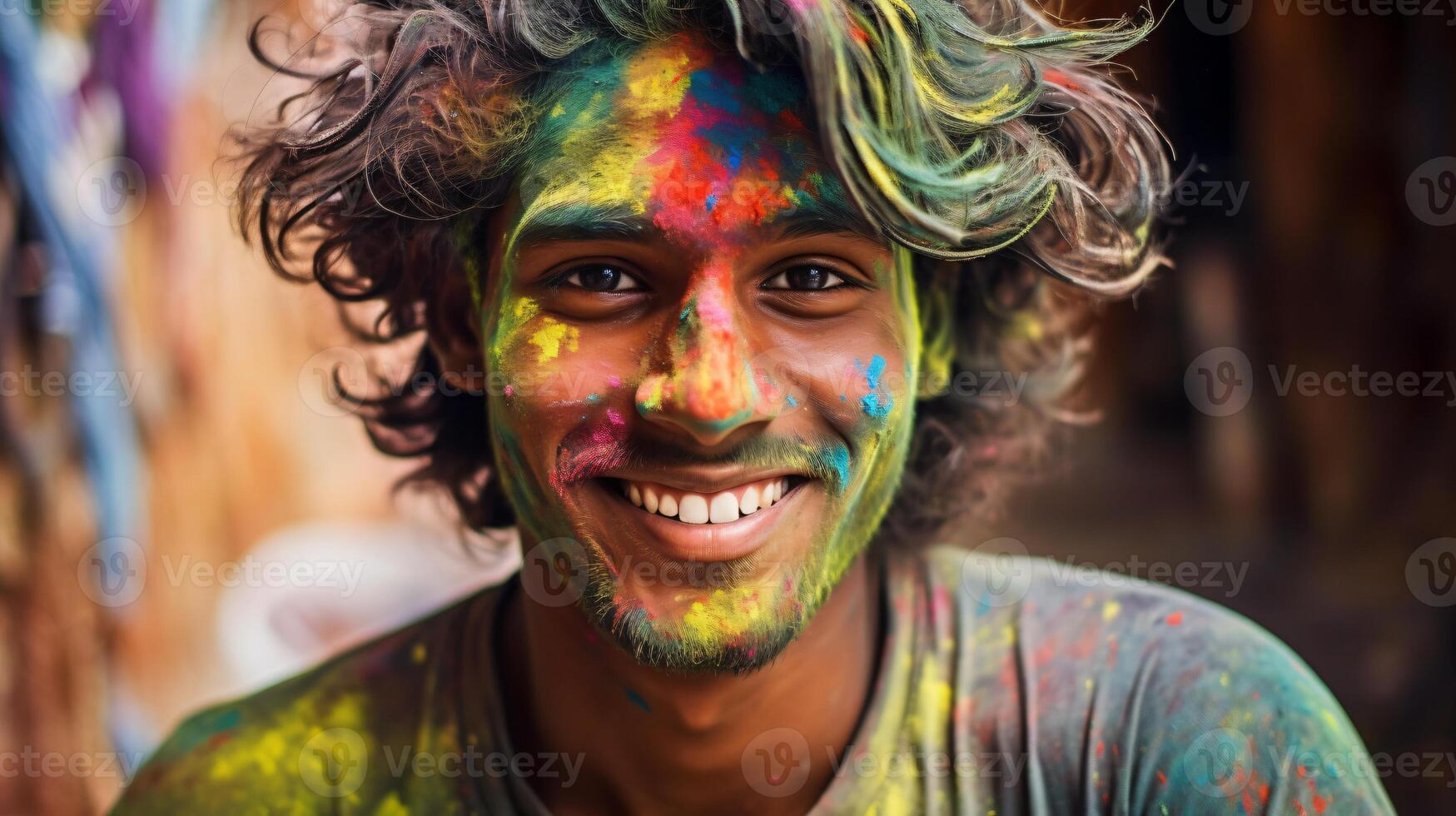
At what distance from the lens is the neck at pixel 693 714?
1.88 meters

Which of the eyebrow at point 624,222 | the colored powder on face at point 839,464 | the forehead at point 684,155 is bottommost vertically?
the colored powder on face at point 839,464

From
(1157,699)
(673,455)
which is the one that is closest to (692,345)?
(673,455)

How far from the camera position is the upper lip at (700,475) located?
1.66 meters

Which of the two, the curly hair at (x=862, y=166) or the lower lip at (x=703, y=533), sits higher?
the curly hair at (x=862, y=166)

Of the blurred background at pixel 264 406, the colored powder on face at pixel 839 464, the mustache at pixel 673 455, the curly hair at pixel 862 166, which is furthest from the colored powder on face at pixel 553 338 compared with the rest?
the blurred background at pixel 264 406

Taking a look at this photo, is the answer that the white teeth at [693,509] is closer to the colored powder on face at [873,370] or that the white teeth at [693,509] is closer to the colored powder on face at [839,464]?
the colored powder on face at [839,464]

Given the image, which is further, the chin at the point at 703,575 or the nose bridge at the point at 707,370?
the chin at the point at 703,575

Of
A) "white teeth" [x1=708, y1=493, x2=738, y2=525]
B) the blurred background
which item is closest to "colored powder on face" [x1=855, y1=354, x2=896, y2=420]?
"white teeth" [x1=708, y1=493, x2=738, y2=525]

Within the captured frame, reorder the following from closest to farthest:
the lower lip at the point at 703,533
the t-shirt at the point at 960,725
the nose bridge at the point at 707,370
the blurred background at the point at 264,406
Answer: the nose bridge at the point at 707,370
the lower lip at the point at 703,533
the t-shirt at the point at 960,725
the blurred background at the point at 264,406

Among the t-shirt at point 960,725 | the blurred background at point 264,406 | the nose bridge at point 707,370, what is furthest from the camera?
the blurred background at point 264,406

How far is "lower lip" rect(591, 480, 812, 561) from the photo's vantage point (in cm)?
168

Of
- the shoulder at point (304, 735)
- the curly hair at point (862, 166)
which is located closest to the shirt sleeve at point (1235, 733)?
the curly hair at point (862, 166)

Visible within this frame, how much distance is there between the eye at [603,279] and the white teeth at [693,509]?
31 cm

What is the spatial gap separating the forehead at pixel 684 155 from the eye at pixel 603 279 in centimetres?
7
